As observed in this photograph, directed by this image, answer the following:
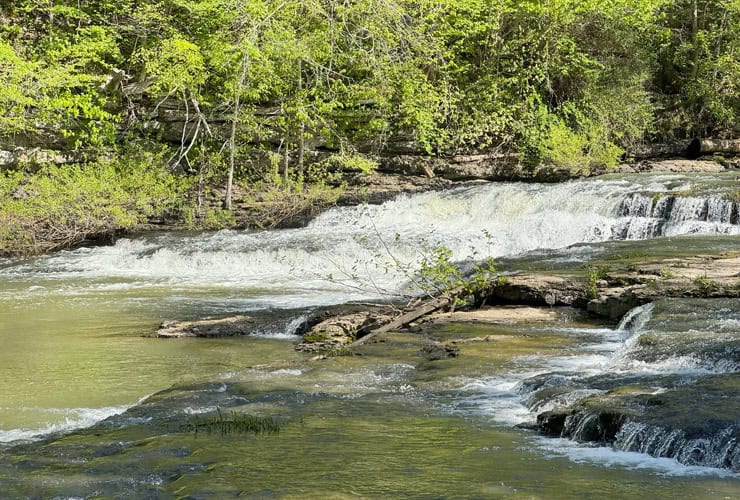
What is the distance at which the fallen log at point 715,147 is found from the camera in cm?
2648

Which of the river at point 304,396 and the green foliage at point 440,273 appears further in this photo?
the green foliage at point 440,273

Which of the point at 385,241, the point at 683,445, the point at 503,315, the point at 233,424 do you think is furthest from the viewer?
the point at 385,241

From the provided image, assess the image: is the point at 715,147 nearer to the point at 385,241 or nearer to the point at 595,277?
the point at 385,241

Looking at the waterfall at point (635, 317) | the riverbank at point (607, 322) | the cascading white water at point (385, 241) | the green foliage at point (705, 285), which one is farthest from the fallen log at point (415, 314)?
the cascading white water at point (385, 241)

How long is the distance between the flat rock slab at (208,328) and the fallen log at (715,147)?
19685 mm

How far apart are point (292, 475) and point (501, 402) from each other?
2234mm

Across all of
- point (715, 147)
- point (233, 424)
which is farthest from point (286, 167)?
point (233, 424)

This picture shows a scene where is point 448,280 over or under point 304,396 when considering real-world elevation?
over

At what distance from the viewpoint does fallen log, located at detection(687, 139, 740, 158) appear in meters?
26.5

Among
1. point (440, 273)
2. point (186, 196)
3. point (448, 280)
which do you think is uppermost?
point (186, 196)

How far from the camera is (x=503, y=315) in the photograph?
1030cm

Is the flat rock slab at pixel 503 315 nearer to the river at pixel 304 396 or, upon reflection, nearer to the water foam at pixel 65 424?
the river at pixel 304 396

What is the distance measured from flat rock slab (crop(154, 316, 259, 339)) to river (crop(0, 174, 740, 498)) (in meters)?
0.26

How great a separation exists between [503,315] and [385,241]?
9927 mm
